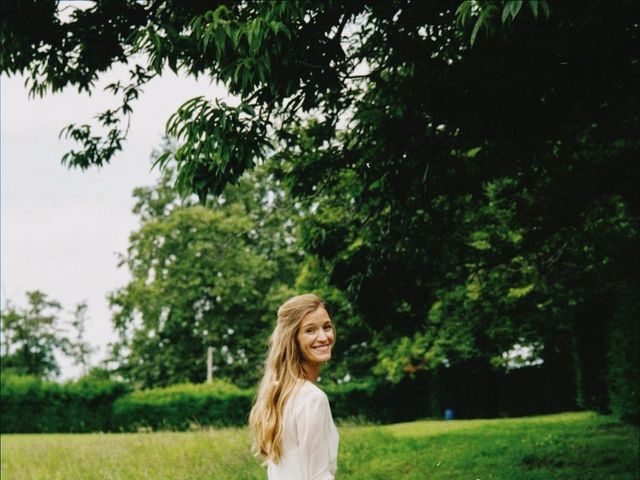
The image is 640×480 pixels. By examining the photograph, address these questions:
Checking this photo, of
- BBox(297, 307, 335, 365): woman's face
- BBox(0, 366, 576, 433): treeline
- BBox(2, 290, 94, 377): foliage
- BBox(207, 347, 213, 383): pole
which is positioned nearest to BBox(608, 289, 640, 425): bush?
BBox(297, 307, 335, 365): woman's face

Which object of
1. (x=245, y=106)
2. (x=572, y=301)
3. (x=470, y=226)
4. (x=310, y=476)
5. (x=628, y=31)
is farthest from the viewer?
(x=572, y=301)

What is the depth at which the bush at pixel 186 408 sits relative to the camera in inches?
1411

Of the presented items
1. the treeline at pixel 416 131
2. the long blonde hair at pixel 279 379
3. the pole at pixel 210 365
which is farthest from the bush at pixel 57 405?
the long blonde hair at pixel 279 379

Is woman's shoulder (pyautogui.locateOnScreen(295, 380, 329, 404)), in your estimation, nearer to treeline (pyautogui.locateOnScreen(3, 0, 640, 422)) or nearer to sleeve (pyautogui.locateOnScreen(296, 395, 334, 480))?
sleeve (pyautogui.locateOnScreen(296, 395, 334, 480))

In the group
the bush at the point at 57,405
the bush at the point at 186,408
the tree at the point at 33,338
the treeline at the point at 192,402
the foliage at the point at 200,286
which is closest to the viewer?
the treeline at the point at 192,402

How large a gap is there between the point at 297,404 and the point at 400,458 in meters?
10.4

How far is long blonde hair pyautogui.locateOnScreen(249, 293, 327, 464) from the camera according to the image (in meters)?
3.59

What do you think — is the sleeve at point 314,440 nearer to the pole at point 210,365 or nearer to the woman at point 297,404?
the woman at point 297,404

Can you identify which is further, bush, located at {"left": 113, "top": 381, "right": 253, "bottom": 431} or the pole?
the pole

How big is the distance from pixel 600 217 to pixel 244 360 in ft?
112

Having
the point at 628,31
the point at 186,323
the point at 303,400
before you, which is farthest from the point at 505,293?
the point at 186,323

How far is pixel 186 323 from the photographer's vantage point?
142 feet

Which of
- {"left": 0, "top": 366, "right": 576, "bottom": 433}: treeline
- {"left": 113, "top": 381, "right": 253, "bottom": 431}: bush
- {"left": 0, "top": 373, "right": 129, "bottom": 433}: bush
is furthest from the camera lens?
{"left": 0, "top": 373, "right": 129, "bottom": 433}: bush

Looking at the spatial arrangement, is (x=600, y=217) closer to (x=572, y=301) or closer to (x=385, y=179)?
(x=385, y=179)
